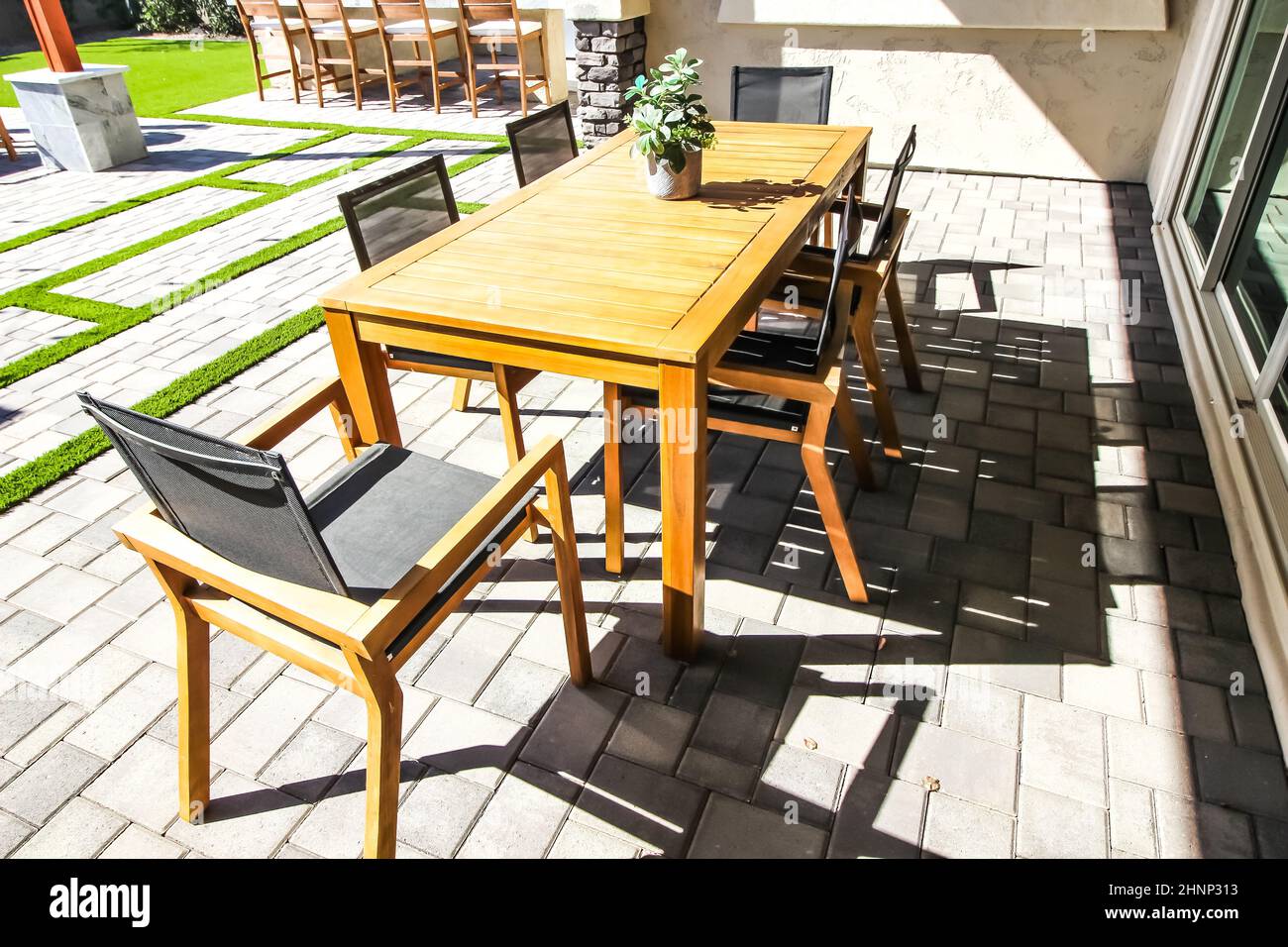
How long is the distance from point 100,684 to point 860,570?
2159 mm

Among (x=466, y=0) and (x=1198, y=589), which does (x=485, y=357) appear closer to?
(x=1198, y=589)

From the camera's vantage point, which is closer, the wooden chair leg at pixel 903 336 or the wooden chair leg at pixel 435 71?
the wooden chair leg at pixel 903 336

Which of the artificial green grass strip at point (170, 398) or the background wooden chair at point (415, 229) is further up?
the background wooden chair at point (415, 229)

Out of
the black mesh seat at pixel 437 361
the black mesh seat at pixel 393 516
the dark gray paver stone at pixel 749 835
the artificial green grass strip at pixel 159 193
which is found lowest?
the dark gray paver stone at pixel 749 835

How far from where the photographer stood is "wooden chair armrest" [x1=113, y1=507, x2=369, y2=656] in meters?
1.45

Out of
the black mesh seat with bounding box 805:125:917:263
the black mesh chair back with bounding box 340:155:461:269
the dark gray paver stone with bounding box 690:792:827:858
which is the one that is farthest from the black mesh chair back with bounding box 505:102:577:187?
the dark gray paver stone with bounding box 690:792:827:858

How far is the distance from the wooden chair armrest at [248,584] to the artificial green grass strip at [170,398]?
5.68ft

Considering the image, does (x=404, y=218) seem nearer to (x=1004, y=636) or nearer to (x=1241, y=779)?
(x=1004, y=636)

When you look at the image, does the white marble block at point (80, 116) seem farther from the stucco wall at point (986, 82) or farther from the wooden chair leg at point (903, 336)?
the wooden chair leg at point (903, 336)

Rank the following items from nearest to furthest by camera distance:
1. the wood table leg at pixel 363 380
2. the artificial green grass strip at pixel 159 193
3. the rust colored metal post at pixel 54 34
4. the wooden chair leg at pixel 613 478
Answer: the wood table leg at pixel 363 380 → the wooden chair leg at pixel 613 478 → the artificial green grass strip at pixel 159 193 → the rust colored metal post at pixel 54 34

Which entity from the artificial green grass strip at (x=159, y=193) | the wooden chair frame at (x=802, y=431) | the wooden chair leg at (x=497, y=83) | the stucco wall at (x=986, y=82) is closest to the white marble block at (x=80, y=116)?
the artificial green grass strip at (x=159, y=193)

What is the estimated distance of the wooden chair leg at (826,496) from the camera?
2211 millimetres

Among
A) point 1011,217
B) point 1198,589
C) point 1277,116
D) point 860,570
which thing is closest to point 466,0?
point 1011,217
